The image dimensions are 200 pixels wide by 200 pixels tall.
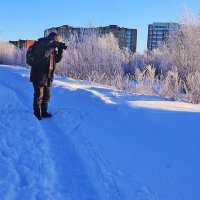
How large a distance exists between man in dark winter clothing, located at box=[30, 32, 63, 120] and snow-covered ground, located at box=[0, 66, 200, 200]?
1.09 feet

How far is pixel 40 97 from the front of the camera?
8375 millimetres

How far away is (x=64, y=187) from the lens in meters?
4.89

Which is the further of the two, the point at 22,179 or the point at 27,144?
the point at 27,144

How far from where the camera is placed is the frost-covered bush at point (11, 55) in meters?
38.7

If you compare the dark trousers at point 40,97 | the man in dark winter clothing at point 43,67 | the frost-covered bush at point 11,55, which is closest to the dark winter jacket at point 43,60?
the man in dark winter clothing at point 43,67

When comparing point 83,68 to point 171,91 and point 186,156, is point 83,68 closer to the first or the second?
point 171,91

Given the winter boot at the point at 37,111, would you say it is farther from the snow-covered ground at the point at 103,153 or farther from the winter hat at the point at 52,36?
the winter hat at the point at 52,36

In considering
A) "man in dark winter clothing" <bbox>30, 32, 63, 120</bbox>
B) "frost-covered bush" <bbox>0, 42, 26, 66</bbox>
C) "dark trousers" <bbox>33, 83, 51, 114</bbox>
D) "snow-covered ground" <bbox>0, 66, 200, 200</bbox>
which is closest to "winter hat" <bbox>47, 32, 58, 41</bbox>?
"man in dark winter clothing" <bbox>30, 32, 63, 120</bbox>

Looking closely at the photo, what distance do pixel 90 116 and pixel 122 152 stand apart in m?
2.23

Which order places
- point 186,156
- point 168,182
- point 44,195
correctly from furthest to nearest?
1. point 186,156
2. point 168,182
3. point 44,195

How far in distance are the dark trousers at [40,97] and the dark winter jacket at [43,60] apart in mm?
133

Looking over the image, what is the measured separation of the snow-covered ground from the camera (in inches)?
190

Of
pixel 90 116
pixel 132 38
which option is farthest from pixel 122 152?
pixel 132 38

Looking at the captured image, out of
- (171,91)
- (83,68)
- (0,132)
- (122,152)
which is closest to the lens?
(122,152)
